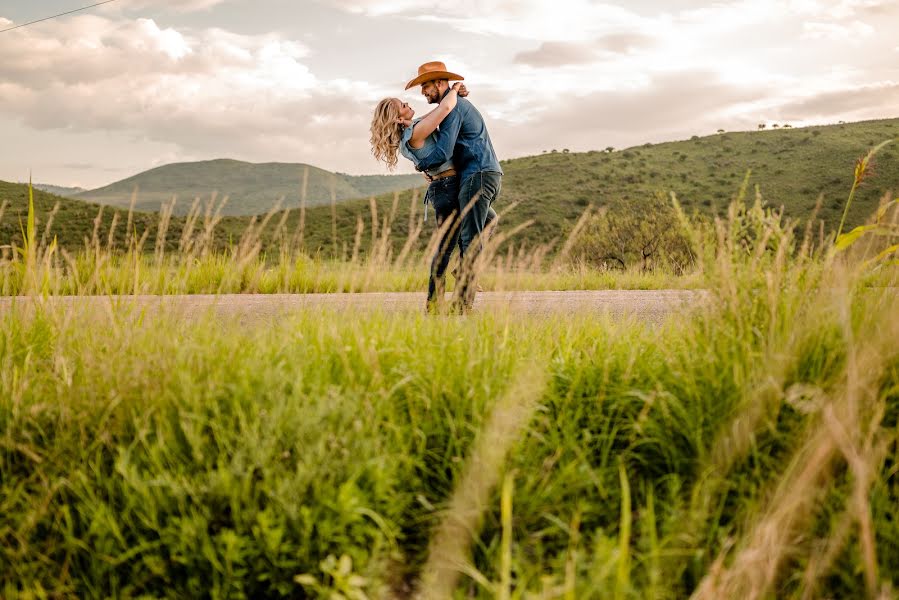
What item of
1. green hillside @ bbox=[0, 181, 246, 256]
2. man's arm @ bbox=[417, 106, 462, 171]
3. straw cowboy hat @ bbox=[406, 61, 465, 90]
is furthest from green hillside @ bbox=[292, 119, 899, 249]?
man's arm @ bbox=[417, 106, 462, 171]

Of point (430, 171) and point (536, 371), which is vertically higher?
point (430, 171)

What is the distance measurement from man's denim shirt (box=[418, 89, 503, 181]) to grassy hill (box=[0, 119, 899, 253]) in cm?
3648

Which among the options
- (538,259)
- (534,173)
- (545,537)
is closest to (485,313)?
(538,259)

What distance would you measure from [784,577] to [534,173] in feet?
220

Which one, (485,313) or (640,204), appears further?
(640,204)

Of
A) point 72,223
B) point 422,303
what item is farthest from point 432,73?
point 72,223

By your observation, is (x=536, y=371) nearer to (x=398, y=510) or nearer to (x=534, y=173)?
(x=398, y=510)

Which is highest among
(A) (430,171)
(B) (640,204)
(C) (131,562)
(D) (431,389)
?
(B) (640,204)

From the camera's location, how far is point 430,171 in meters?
6.29

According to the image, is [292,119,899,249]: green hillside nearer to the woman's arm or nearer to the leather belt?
the leather belt

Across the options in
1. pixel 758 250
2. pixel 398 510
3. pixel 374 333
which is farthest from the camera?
pixel 374 333

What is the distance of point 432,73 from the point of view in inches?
237

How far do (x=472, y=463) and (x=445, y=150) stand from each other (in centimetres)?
383

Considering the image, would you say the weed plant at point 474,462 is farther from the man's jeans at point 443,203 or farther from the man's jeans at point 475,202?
the man's jeans at point 475,202
